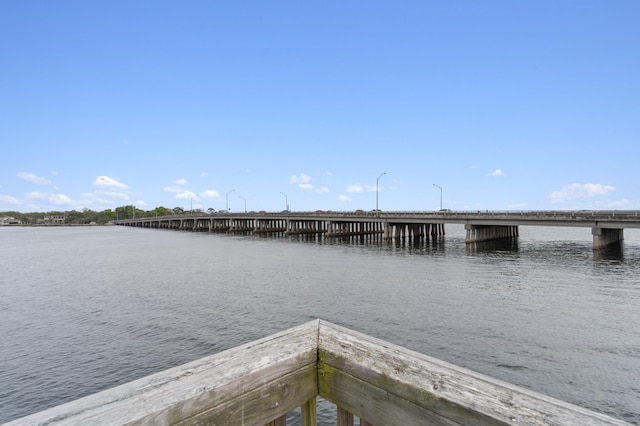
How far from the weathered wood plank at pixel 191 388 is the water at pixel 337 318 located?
28.1ft

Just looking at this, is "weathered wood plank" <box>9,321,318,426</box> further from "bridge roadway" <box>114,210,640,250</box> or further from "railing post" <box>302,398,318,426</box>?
"bridge roadway" <box>114,210,640,250</box>

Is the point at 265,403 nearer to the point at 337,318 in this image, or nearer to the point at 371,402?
the point at 371,402

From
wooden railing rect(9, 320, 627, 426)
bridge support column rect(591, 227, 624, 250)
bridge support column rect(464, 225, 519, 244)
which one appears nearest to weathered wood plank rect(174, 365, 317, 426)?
wooden railing rect(9, 320, 627, 426)

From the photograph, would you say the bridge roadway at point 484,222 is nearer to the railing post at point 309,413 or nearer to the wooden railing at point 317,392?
the wooden railing at point 317,392

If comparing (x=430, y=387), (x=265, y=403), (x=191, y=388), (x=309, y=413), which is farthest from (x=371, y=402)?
(x=191, y=388)

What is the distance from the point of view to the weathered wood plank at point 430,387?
5.60 feet

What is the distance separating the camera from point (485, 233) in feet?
200

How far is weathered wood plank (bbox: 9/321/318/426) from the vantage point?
1.74 m

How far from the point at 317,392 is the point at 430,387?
897mm

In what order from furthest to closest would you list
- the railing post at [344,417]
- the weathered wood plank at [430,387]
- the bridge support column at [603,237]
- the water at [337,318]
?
the bridge support column at [603,237] < the water at [337,318] < the railing post at [344,417] < the weathered wood plank at [430,387]

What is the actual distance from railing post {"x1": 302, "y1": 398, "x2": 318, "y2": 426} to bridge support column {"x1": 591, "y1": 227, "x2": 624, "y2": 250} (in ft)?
183

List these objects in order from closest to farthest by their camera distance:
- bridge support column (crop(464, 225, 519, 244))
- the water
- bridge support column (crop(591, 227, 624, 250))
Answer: the water, bridge support column (crop(591, 227, 624, 250)), bridge support column (crop(464, 225, 519, 244))

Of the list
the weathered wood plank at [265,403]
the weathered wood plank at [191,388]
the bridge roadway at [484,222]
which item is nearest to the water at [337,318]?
the weathered wood plank at [265,403]

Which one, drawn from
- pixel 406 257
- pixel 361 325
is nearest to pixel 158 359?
pixel 361 325
